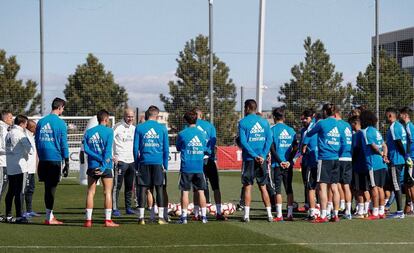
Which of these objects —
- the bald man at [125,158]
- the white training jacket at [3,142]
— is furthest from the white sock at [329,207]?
the white training jacket at [3,142]

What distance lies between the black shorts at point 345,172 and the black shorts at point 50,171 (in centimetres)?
489

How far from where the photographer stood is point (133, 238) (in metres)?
12.0

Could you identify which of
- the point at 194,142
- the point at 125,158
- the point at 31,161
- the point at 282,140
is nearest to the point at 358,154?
the point at 282,140

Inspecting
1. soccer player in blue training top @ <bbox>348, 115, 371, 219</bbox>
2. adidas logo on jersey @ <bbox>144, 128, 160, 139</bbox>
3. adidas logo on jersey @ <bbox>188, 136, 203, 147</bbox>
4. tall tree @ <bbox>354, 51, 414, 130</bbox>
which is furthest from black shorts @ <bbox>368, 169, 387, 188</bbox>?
tall tree @ <bbox>354, 51, 414, 130</bbox>

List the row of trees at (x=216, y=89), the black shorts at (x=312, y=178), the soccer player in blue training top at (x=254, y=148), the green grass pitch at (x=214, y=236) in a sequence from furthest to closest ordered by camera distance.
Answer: the row of trees at (x=216, y=89) → the black shorts at (x=312, y=178) → the soccer player in blue training top at (x=254, y=148) → the green grass pitch at (x=214, y=236)

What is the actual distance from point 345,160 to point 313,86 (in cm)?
4036

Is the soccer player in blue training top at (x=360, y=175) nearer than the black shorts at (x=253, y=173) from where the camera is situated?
No

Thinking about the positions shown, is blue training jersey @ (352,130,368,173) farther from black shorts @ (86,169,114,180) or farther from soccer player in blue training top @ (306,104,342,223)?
black shorts @ (86,169,114,180)

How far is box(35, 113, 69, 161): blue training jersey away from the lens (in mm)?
14227

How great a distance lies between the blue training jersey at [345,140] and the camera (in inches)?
569

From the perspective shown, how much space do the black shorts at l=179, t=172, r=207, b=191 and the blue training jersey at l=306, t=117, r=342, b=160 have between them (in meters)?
2.01

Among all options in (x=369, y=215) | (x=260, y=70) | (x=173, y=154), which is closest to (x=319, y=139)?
(x=369, y=215)

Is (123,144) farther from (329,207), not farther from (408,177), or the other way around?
(408,177)

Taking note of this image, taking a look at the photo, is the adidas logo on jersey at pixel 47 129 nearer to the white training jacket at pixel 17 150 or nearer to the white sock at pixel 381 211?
the white training jacket at pixel 17 150
